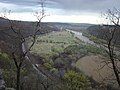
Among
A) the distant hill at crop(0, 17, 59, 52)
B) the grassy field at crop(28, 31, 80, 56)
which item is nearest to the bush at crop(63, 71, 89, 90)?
the distant hill at crop(0, 17, 59, 52)

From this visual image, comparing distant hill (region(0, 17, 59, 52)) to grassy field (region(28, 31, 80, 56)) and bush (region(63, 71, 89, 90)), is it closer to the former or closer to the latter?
bush (region(63, 71, 89, 90))

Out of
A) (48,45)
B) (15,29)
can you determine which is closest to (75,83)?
(15,29)

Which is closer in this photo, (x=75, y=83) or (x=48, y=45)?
(x=75, y=83)

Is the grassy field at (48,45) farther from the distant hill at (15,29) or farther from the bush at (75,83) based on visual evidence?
the bush at (75,83)

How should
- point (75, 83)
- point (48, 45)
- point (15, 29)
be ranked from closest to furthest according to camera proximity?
point (15, 29) → point (75, 83) → point (48, 45)

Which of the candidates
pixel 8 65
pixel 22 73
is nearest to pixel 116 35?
pixel 22 73

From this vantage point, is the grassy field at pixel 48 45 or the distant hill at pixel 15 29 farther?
the grassy field at pixel 48 45

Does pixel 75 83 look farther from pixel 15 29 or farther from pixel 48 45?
pixel 48 45

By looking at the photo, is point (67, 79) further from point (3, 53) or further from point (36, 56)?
point (36, 56)

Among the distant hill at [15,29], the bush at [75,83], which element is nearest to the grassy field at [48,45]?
the distant hill at [15,29]

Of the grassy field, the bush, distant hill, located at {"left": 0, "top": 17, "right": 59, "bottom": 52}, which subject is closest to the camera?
distant hill, located at {"left": 0, "top": 17, "right": 59, "bottom": 52}

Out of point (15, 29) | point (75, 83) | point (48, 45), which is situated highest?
point (15, 29)
